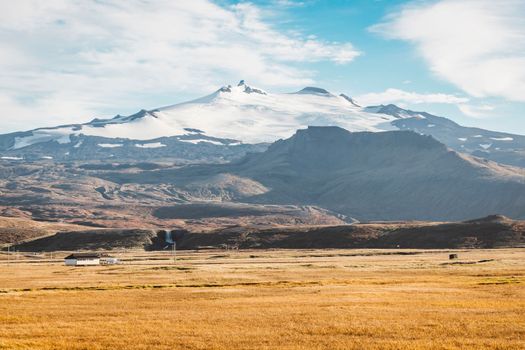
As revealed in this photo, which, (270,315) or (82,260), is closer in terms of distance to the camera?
(270,315)

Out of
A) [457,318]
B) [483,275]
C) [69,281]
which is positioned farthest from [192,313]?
[483,275]

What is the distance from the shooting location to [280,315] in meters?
46.1

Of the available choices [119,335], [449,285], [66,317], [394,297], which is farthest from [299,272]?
[119,335]

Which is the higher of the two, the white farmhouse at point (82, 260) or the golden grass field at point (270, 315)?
the golden grass field at point (270, 315)

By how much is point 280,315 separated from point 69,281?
147 feet

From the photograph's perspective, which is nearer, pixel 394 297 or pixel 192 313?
pixel 192 313

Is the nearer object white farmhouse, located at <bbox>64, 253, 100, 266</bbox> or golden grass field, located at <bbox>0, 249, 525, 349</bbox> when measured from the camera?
golden grass field, located at <bbox>0, 249, 525, 349</bbox>

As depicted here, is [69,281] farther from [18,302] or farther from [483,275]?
[483,275]

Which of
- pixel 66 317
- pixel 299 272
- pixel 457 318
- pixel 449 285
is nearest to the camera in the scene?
pixel 457 318

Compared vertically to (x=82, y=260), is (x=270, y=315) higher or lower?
higher

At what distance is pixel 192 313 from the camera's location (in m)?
47.7

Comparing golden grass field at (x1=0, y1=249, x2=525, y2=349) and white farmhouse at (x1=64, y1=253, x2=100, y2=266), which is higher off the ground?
golden grass field at (x1=0, y1=249, x2=525, y2=349)

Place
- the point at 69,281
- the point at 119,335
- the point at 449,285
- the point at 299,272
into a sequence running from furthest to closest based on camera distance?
the point at 299,272, the point at 69,281, the point at 449,285, the point at 119,335

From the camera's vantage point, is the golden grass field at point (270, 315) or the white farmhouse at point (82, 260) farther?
the white farmhouse at point (82, 260)
